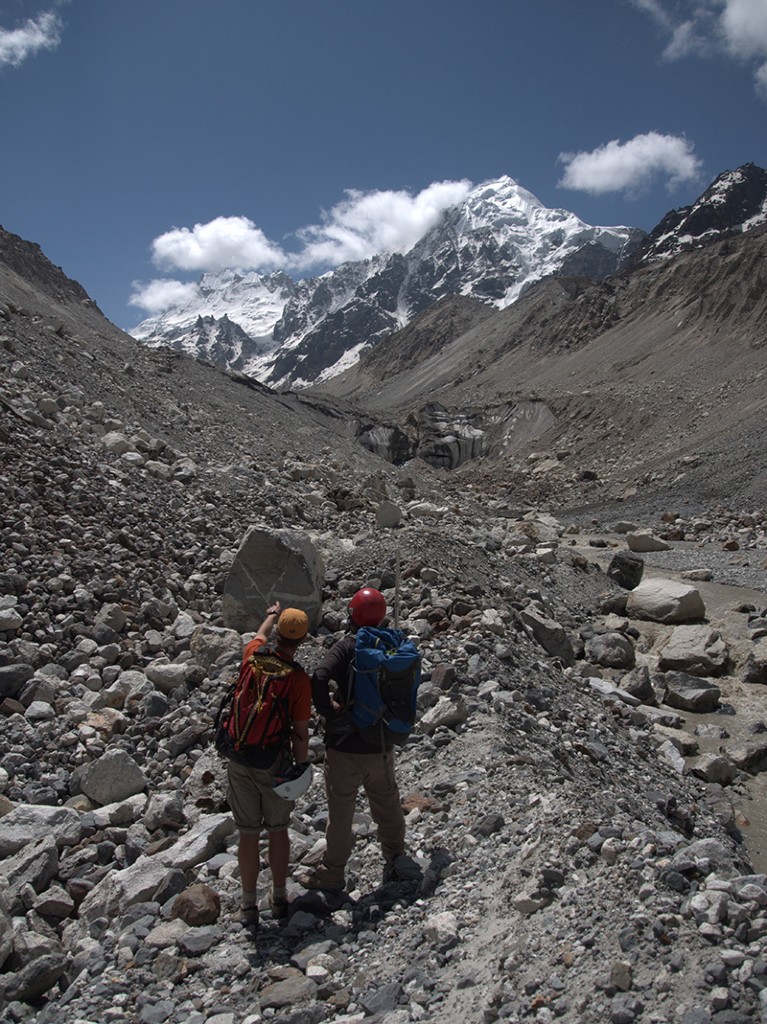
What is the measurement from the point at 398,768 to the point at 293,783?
200 centimetres

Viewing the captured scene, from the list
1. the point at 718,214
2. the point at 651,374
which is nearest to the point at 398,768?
the point at 651,374

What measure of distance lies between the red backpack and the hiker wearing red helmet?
0.74ft

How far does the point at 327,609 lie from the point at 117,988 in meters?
5.66

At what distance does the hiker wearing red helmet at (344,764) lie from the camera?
4.36 metres

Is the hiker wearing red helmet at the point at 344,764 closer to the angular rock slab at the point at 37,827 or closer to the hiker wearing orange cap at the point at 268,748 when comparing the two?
the hiker wearing orange cap at the point at 268,748

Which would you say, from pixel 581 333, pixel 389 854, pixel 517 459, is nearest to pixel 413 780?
pixel 389 854

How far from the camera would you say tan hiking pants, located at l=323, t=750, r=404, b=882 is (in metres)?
4.42

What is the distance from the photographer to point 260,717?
4129 millimetres

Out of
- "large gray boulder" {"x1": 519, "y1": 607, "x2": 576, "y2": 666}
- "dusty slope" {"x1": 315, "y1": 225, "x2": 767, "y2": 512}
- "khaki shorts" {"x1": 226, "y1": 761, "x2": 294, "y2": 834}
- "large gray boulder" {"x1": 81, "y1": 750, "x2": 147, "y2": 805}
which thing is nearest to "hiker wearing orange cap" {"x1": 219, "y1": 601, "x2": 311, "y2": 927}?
"khaki shorts" {"x1": 226, "y1": 761, "x2": 294, "y2": 834}

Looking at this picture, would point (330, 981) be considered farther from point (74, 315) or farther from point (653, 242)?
point (653, 242)

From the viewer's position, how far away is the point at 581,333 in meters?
69.9

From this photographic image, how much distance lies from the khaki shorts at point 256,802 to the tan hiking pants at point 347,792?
1.09ft

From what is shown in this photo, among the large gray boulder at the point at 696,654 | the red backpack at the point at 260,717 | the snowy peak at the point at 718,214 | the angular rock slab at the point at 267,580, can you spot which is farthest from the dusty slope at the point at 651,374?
the snowy peak at the point at 718,214

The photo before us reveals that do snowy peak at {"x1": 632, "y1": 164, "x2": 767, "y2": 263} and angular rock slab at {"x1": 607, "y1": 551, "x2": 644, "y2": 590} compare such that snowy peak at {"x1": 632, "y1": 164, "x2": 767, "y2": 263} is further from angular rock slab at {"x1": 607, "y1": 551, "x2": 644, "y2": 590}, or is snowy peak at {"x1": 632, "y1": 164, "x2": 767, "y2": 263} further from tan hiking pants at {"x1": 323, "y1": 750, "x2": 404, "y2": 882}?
tan hiking pants at {"x1": 323, "y1": 750, "x2": 404, "y2": 882}
